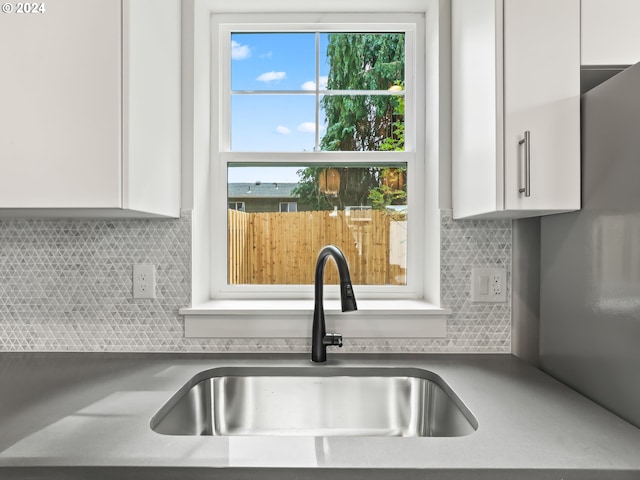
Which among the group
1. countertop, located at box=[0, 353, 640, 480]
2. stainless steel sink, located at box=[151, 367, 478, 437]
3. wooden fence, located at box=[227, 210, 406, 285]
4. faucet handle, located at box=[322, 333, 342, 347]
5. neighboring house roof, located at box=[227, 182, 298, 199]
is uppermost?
neighboring house roof, located at box=[227, 182, 298, 199]

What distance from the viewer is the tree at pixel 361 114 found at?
167 cm

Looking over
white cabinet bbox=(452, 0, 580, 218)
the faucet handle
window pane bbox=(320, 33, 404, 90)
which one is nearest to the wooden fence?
the faucet handle

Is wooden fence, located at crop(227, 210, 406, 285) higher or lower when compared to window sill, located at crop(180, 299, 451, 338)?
higher

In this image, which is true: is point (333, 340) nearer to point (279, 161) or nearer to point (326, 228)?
point (326, 228)

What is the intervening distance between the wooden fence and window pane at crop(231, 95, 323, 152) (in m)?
0.28

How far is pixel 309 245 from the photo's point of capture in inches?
65.6

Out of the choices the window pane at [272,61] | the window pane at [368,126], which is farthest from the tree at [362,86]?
the window pane at [272,61]

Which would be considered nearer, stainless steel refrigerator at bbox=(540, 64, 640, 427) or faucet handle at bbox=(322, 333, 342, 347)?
stainless steel refrigerator at bbox=(540, 64, 640, 427)

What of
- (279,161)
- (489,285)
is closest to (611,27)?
(489,285)

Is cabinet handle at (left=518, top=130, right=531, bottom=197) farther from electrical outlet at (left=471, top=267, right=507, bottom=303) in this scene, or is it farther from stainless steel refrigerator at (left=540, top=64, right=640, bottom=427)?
electrical outlet at (left=471, top=267, right=507, bottom=303)

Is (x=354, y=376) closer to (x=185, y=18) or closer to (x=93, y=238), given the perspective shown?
(x=93, y=238)

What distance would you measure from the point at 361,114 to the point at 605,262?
1033mm

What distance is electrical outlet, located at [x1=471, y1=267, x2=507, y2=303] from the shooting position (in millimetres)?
1429

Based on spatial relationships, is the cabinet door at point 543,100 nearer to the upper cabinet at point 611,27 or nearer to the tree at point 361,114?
the upper cabinet at point 611,27
